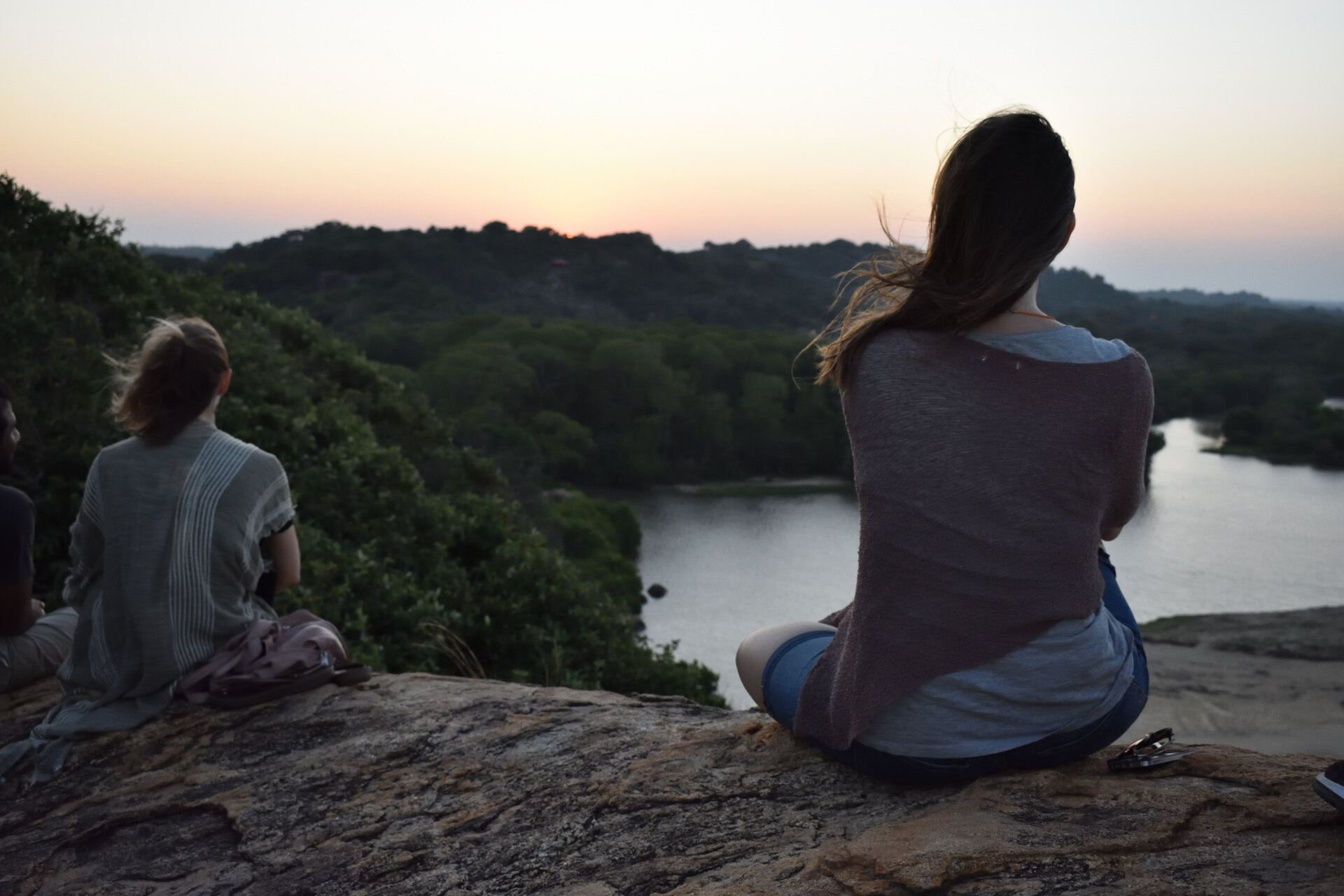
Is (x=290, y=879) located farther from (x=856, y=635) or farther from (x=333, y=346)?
(x=333, y=346)

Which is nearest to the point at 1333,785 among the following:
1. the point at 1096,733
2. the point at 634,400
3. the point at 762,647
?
the point at 1096,733

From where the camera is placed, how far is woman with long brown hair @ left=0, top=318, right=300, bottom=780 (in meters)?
2.82

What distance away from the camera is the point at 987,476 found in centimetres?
169

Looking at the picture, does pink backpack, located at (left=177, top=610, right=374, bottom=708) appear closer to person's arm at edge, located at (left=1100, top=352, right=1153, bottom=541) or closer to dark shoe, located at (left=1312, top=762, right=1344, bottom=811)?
person's arm at edge, located at (left=1100, top=352, right=1153, bottom=541)

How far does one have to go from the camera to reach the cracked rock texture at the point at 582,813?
5.41 ft

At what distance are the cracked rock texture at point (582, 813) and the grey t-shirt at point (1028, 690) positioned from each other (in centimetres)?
13

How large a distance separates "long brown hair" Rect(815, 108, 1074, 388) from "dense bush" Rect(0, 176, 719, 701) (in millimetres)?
3501

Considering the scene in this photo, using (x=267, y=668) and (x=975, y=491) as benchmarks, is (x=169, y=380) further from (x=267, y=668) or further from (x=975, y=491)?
(x=975, y=491)

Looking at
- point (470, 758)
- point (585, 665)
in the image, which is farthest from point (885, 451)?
point (585, 665)

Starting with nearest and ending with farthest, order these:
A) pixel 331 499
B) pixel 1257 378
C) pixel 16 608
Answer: pixel 16 608
pixel 331 499
pixel 1257 378

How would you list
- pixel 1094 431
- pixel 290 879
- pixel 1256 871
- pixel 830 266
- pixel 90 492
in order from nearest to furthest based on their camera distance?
pixel 1256 871
pixel 1094 431
pixel 290 879
pixel 90 492
pixel 830 266

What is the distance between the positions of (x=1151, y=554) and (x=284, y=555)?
27489 mm

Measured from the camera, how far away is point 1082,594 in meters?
1.77

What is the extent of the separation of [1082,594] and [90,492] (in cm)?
278
